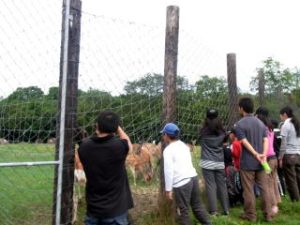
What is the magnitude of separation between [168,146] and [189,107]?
140cm

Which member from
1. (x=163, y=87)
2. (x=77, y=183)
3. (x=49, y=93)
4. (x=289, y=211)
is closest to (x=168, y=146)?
(x=163, y=87)

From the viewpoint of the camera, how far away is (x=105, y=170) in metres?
4.17

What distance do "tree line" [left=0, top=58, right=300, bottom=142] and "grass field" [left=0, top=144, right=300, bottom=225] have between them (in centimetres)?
28

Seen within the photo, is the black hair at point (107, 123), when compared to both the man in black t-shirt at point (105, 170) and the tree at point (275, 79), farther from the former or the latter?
the tree at point (275, 79)

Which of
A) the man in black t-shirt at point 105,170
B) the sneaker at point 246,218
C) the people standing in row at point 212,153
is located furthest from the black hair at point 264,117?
the man in black t-shirt at point 105,170

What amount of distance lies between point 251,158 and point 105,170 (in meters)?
3.19

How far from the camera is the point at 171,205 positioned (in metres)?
5.81

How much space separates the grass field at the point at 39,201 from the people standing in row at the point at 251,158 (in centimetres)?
23

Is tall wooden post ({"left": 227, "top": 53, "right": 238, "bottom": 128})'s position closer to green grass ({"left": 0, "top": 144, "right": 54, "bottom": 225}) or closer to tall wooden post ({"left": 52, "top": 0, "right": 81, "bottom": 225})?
green grass ({"left": 0, "top": 144, "right": 54, "bottom": 225})

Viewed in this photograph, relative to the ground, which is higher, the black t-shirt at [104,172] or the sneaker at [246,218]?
the black t-shirt at [104,172]

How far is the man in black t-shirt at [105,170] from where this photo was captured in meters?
4.16

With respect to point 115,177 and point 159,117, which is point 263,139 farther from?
point 115,177

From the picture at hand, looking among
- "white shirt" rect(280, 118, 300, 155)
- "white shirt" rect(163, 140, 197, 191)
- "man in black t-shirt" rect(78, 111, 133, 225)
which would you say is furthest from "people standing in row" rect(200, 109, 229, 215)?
"man in black t-shirt" rect(78, 111, 133, 225)

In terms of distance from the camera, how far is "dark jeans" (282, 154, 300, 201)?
Answer: 8.22 meters
